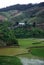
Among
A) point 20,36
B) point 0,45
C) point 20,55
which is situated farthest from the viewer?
point 20,36

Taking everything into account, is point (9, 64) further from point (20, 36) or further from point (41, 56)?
point (20, 36)

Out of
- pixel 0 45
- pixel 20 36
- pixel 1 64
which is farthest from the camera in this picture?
pixel 20 36

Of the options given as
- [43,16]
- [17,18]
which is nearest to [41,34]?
[43,16]

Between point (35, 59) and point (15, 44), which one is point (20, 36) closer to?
point (15, 44)

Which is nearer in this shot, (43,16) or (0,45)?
(0,45)

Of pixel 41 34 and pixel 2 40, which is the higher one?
pixel 2 40

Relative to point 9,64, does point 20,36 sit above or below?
below

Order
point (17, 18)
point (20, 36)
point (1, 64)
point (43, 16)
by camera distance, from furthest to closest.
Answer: point (17, 18), point (43, 16), point (20, 36), point (1, 64)

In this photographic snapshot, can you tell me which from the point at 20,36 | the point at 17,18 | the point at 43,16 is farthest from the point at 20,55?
the point at 17,18

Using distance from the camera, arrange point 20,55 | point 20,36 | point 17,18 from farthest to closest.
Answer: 1. point 17,18
2. point 20,36
3. point 20,55
